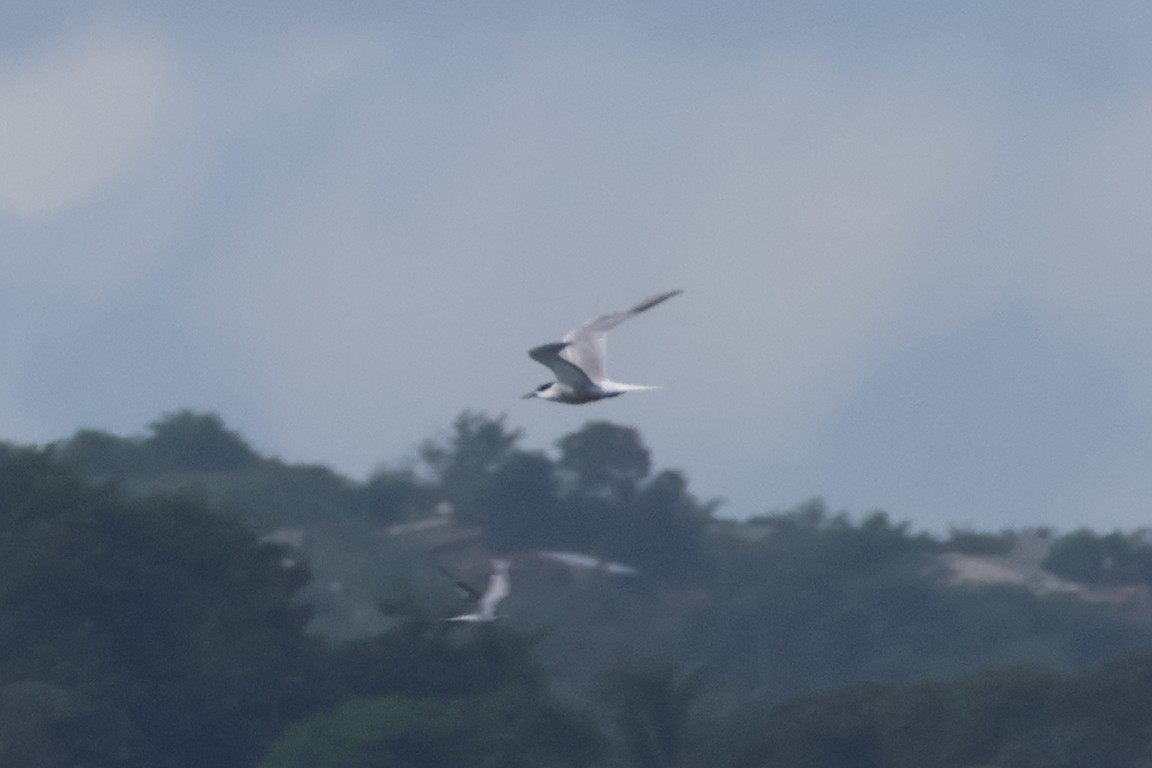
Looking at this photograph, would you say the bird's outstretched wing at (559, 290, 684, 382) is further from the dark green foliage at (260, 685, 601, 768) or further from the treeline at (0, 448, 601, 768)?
the treeline at (0, 448, 601, 768)

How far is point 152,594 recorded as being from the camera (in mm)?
55344

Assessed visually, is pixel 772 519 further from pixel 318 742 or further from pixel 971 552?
pixel 318 742

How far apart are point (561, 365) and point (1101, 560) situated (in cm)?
6817

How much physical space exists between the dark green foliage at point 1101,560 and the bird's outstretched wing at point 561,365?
6507 cm

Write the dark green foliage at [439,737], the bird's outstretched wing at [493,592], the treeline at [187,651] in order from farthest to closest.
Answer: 1. the treeline at [187,651]
2. the dark green foliage at [439,737]
3. the bird's outstretched wing at [493,592]

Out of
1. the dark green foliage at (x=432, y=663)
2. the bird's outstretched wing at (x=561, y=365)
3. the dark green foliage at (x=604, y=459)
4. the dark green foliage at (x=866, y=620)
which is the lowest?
the bird's outstretched wing at (x=561, y=365)

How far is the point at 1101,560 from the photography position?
90125 millimetres

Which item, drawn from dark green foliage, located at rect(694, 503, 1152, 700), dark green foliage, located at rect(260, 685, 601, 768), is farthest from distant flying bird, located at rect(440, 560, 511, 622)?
dark green foliage, located at rect(694, 503, 1152, 700)

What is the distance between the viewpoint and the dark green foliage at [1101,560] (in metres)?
88.9

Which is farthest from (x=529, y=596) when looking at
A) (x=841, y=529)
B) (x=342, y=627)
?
(x=841, y=529)

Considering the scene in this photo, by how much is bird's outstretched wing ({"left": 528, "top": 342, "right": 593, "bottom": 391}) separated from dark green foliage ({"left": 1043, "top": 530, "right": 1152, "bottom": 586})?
65.1m

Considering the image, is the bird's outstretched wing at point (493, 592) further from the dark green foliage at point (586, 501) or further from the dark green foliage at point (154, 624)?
the dark green foliage at point (586, 501)

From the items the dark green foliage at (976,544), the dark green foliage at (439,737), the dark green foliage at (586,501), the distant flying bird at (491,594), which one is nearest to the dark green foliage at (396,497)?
the dark green foliage at (586,501)

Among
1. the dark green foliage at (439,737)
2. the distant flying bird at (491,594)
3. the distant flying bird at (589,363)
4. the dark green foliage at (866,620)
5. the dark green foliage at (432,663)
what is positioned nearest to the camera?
the distant flying bird at (589,363)
